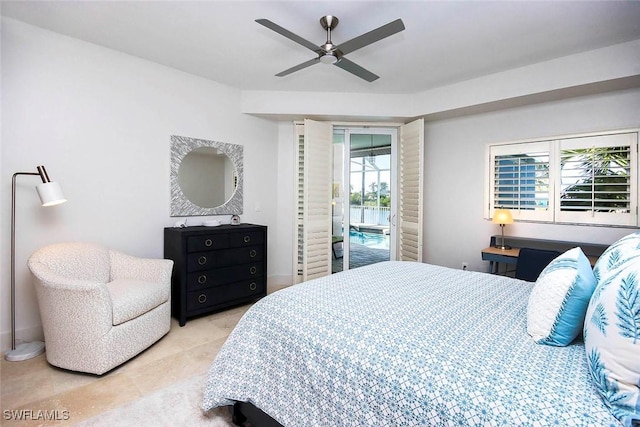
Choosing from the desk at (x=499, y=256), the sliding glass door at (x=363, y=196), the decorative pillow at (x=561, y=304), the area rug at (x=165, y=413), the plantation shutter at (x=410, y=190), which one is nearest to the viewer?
the decorative pillow at (x=561, y=304)

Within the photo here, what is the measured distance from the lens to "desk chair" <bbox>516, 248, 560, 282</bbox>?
2.69 metres

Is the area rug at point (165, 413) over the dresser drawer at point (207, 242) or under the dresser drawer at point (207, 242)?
under

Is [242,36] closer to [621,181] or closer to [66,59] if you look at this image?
[66,59]

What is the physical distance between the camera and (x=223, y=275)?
3.23 m

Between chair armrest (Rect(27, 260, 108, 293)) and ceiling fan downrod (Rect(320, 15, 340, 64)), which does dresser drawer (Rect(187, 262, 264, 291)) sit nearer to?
chair armrest (Rect(27, 260, 108, 293))

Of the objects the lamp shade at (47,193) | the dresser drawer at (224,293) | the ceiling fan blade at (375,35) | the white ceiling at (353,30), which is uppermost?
the white ceiling at (353,30)

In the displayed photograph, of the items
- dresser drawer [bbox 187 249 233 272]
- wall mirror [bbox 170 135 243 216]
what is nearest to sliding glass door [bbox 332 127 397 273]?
wall mirror [bbox 170 135 243 216]

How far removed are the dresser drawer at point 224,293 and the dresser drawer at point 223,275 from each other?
54mm

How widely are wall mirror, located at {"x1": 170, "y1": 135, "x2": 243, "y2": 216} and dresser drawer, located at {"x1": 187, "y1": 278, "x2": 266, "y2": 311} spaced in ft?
3.04

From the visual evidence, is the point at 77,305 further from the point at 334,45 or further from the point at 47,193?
the point at 334,45

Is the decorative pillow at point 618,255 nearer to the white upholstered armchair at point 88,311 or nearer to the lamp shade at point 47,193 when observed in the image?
the white upholstered armchair at point 88,311

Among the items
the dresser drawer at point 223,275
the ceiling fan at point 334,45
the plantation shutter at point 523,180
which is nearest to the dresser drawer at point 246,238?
the dresser drawer at point 223,275

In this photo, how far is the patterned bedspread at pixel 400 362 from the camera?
0.91m

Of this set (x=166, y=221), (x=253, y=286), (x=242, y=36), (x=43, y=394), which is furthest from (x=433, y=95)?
(x=43, y=394)
